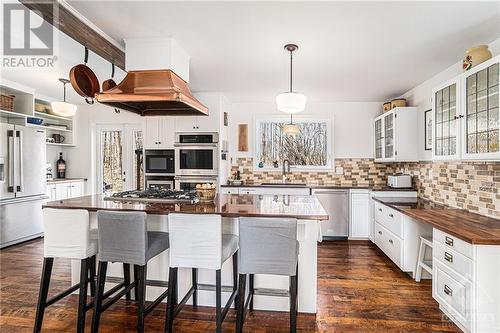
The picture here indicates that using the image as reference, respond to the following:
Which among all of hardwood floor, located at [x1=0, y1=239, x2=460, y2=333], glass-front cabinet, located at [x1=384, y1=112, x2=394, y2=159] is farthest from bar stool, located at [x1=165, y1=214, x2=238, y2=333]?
glass-front cabinet, located at [x1=384, y1=112, x2=394, y2=159]

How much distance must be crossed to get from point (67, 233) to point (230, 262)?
4.39 ft

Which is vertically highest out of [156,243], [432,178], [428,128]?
[428,128]

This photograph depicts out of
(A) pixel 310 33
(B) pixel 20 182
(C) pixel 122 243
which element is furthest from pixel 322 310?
(B) pixel 20 182

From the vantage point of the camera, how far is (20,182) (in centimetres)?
446

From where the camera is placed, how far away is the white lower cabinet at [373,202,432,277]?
336 cm

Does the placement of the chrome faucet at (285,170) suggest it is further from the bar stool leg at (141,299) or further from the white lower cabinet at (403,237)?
the bar stool leg at (141,299)

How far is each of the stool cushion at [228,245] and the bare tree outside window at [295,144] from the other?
3279mm

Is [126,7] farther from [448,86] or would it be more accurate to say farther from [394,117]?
[394,117]

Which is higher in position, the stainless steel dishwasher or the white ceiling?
the white ceiling

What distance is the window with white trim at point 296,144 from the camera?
5.52m

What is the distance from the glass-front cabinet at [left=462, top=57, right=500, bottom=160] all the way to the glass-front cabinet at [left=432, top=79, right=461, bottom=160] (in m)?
0.12

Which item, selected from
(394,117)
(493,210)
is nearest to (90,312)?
(493,210)

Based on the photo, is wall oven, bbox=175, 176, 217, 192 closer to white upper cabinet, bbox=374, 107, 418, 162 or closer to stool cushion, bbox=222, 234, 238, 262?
stool cushion, bbox=222, 234, 238, 262

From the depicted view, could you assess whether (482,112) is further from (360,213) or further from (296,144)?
(296,144)
